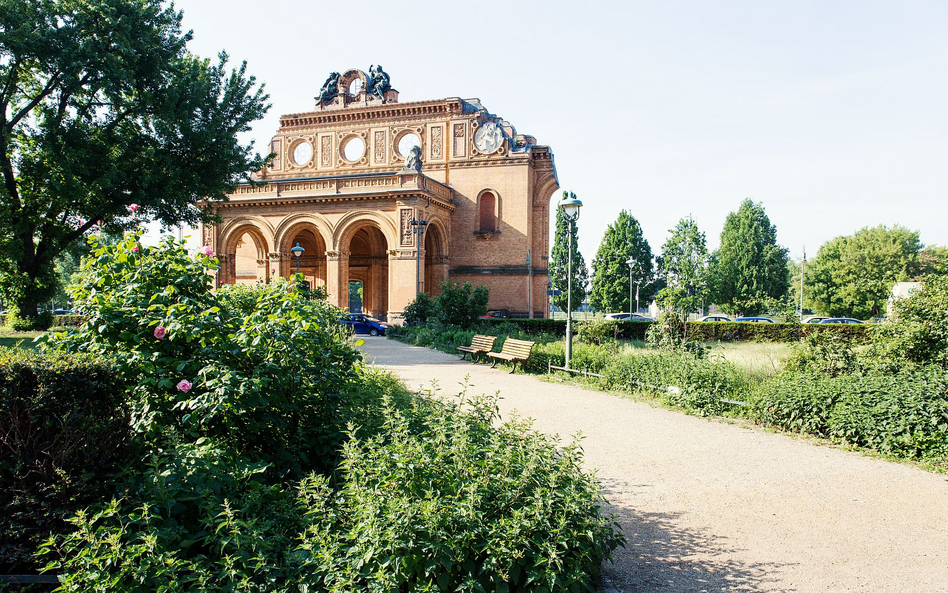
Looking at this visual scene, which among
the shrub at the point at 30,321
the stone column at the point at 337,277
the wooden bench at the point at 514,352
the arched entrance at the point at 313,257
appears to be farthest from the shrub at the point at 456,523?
the arched entrance at the point at 313,257

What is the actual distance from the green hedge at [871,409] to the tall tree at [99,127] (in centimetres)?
1794

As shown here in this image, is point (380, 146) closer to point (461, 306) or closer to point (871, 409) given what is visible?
point (461, 306)

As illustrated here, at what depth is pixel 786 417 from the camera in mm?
8031

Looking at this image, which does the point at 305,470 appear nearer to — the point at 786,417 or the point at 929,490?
the point at 929,490

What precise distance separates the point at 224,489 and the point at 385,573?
1.33 metres

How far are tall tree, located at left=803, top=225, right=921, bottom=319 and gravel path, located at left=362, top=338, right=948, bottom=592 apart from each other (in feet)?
141

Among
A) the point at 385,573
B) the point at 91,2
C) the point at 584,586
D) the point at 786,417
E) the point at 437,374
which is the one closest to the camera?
the point at 385,573

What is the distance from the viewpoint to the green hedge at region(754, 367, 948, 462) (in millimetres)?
6562

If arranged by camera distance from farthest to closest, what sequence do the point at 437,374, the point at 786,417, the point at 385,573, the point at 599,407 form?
1. the point at 437,374
2. the point at 599,407
3. the point at 786,417
4. the point at 385,573

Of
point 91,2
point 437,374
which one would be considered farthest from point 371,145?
point 437,374

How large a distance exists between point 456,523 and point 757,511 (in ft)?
10.8

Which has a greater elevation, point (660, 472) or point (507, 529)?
point (507, 529)

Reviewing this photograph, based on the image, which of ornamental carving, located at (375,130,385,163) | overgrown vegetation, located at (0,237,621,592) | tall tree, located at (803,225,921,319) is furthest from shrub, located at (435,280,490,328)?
tall tree, located at (803,225,921,319)

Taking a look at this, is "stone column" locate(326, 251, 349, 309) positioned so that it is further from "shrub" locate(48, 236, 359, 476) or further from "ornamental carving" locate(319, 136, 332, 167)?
"shrub" locate(48, 236, 359, 476)
